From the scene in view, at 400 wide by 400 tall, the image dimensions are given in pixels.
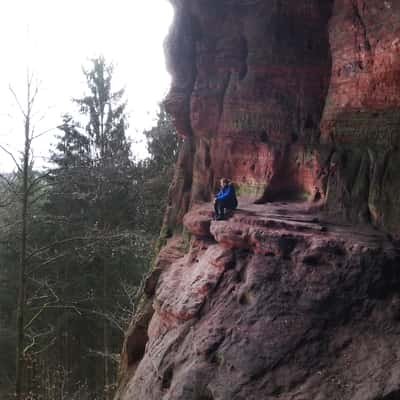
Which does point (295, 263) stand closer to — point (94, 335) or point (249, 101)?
point (249, 101)

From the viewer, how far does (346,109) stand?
27.0 ft

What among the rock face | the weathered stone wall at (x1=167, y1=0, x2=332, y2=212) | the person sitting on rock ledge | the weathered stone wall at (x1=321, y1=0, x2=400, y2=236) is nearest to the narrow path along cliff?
the rock face

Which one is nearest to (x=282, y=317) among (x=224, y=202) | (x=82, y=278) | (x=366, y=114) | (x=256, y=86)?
(x=224, y=202)

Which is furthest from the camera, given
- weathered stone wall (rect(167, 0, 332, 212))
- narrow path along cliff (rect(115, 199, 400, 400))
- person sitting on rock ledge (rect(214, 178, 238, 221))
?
weathered stone wall (rect(167, 0, 332, 212))

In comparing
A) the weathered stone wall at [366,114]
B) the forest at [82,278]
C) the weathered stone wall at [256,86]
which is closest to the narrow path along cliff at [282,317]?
the weathered stone wall at [366,114]

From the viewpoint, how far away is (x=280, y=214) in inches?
316

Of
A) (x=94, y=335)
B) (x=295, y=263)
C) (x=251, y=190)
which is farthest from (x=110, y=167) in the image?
(x=295, y=263)

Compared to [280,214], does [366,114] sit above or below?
above

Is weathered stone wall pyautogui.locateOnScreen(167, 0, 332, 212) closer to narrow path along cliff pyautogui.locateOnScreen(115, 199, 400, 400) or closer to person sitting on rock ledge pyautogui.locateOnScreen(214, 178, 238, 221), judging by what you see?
person sitting on rock ledge pyautogui.locateOnScreen(214, 178, 238, 221)

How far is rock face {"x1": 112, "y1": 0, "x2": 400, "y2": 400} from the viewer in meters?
6.06

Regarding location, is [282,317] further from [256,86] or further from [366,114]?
[256,86]

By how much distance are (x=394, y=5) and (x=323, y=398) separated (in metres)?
5.92

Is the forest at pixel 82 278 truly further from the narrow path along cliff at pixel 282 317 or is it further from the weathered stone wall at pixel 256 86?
the narrow path along cliff at pixel 282 317

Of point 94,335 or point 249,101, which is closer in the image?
point 249,101
